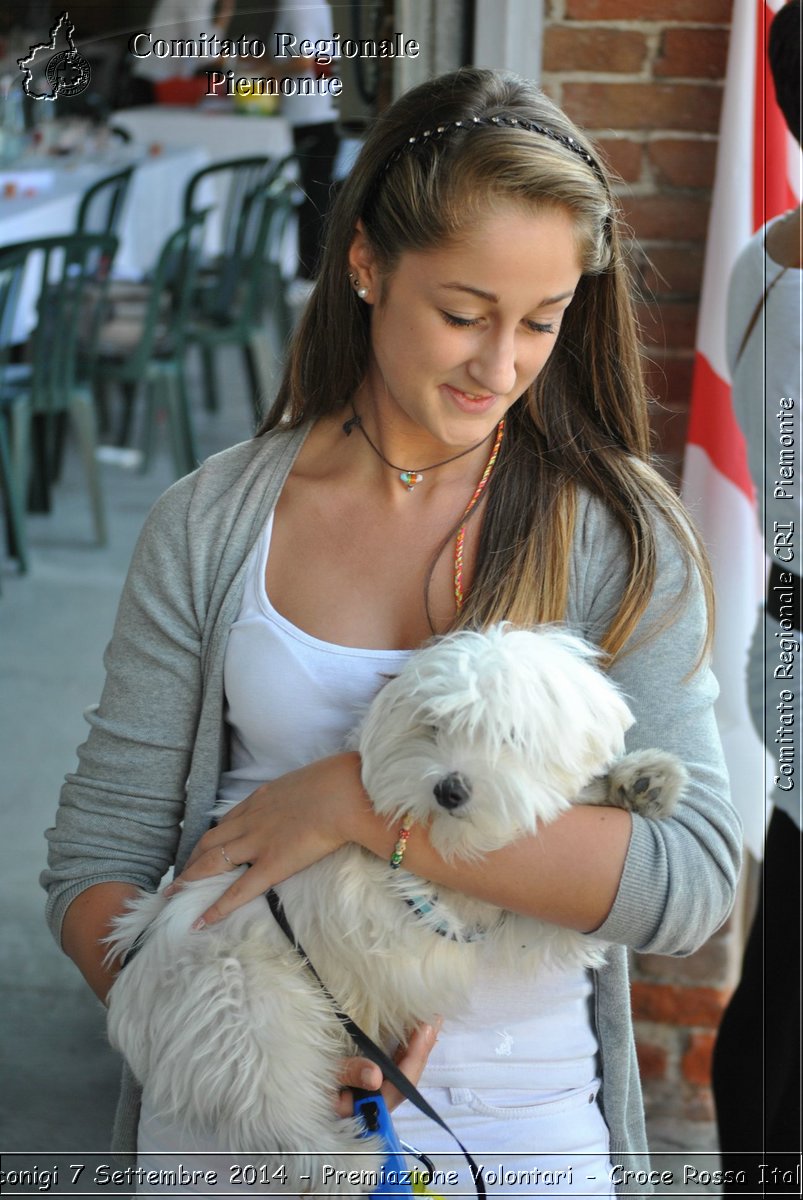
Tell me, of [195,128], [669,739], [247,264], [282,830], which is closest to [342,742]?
[282,830]

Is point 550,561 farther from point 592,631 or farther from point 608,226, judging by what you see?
point 608,226

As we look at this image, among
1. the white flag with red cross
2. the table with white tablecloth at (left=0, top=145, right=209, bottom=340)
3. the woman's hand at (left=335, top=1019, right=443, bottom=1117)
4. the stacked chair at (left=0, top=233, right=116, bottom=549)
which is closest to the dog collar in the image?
the woman's hand at (left=335, top=1019, right=443, bottom=1117)

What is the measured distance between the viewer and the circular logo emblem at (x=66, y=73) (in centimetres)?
160

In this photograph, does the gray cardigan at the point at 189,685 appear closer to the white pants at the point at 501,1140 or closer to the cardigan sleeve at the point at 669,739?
the cardigan sleeve at the point at 669,739

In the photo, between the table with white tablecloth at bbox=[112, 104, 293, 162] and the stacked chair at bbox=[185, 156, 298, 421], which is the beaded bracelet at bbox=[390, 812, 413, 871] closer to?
the stacked chair at bbox=[185, 156, 298, 421]

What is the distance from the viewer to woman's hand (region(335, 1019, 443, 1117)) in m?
1.16

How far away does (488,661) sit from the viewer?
1109 mm

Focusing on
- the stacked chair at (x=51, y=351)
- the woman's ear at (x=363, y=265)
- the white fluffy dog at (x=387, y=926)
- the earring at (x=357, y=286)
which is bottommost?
the stacked chair at (x=51, y=351)

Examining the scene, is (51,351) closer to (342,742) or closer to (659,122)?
(659,122)

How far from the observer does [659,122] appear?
6.60 feet

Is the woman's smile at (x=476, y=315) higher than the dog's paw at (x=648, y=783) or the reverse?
higher

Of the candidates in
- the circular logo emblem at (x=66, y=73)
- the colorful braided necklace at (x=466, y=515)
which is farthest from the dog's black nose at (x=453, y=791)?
the circular logo emblem at (x=66, y=73)

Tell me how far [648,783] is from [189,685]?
0.54 metres

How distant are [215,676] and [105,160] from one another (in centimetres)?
625
